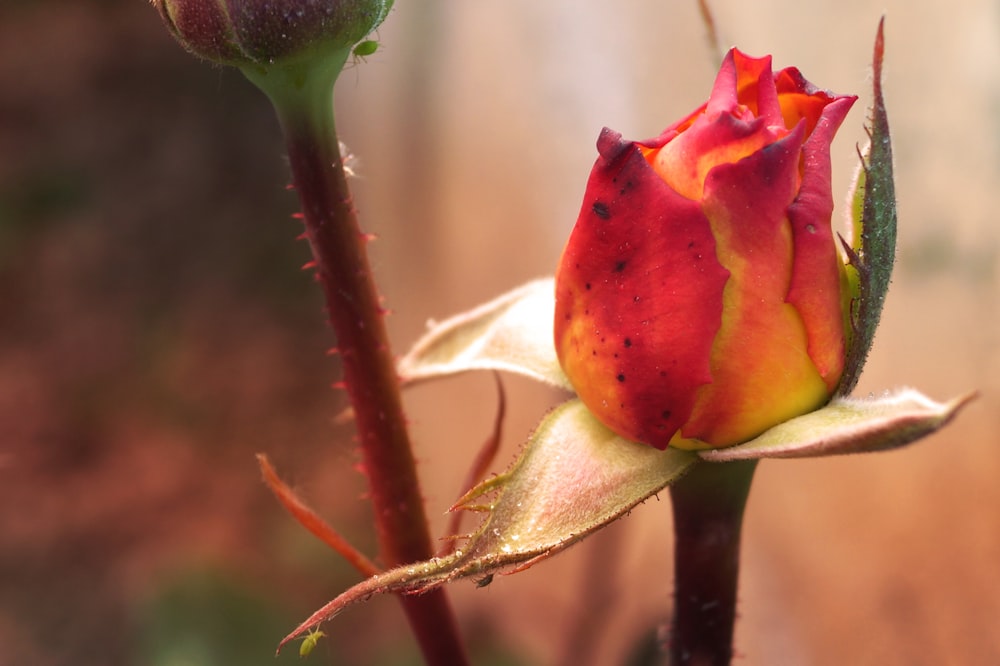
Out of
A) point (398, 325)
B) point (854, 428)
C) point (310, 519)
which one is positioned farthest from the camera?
point (398, 325)

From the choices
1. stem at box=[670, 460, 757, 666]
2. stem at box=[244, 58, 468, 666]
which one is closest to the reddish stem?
stem at box=[244, 58, 468, 666]

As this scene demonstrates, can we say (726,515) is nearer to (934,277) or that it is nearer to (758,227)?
(758,227)

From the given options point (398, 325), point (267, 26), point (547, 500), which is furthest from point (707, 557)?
point (398, 325)

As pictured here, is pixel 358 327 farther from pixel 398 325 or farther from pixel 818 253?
pixel 398 325

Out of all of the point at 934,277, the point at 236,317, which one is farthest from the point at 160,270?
the point at 934,277

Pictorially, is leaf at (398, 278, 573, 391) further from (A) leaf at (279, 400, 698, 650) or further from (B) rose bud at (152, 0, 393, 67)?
(B) rose bud at (152, 0, 393, 67)

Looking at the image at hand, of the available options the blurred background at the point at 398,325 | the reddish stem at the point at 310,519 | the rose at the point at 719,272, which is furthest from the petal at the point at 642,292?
the blurred background at the point at 398,325
